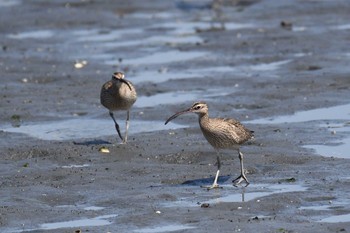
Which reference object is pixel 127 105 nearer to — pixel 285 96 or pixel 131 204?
pixel 285 96

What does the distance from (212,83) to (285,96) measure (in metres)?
1.97

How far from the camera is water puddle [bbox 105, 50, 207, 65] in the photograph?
23297 millimetres

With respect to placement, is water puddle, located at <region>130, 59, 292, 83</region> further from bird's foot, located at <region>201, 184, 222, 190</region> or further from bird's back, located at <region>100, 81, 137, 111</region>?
bird's foot, located at <region>201, 184, 222, 190</region>

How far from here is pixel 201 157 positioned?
15.2 m

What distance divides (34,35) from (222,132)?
1433 centimetres

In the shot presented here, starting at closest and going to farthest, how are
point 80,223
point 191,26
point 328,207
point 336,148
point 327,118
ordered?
1. point 80,223
2. point 328,207
3. point 336,148
4. point 327,118
5. point 191,26

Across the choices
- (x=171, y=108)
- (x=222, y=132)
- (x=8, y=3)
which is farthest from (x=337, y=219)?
(x=8, y=3)

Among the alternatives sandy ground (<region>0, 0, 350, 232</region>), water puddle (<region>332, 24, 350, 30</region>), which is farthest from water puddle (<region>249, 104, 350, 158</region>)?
water puddle (<region>332, 24, 350, 30</region>)

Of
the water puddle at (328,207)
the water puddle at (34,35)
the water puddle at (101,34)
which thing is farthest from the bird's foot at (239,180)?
the water puddle at (34,35)

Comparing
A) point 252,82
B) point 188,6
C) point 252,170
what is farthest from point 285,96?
point 188,6

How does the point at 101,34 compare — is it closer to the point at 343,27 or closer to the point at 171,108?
the point at 343,27

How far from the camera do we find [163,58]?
23578 millimetres

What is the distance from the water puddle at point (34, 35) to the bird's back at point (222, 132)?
13.7 metres

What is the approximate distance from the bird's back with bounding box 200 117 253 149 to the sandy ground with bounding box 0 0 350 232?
1.61ft
